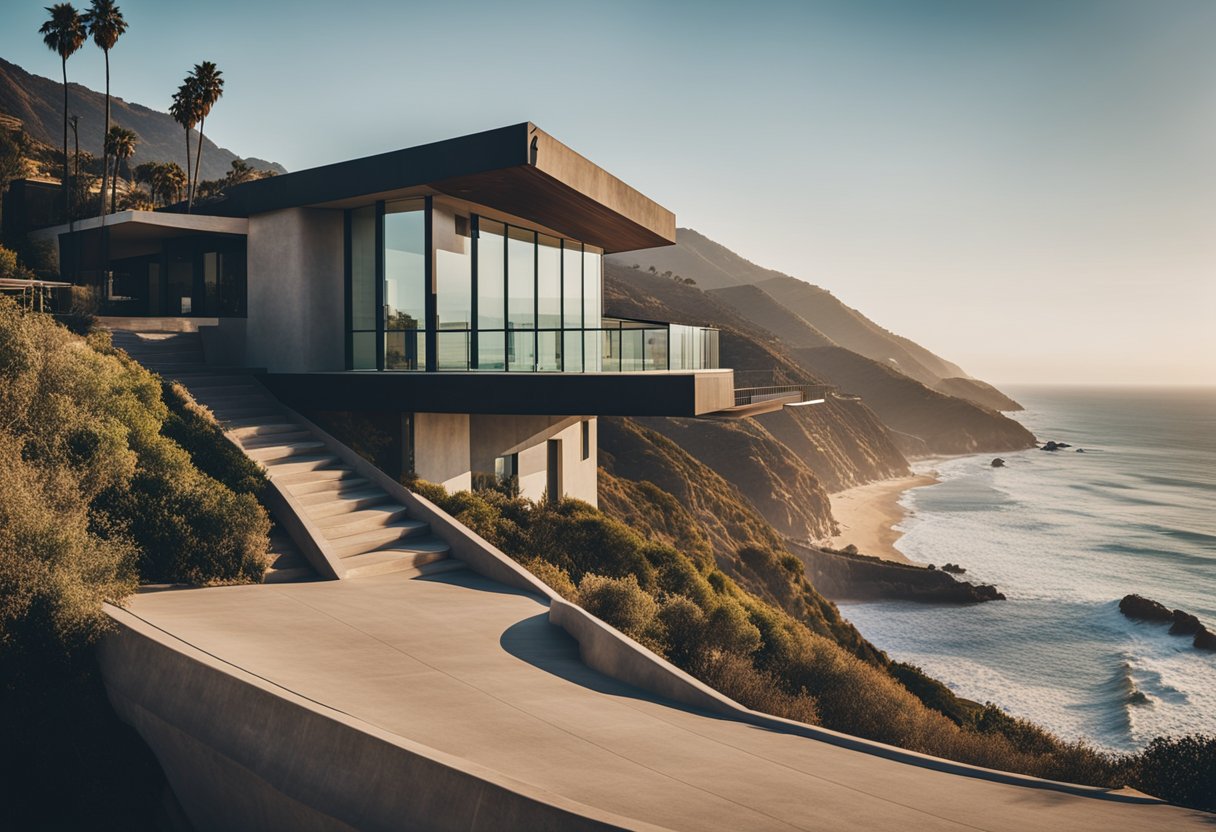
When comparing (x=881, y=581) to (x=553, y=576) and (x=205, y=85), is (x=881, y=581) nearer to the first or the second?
(x=553, y=576)

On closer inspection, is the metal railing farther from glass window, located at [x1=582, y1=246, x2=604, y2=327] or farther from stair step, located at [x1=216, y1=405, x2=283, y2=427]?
stair step, located at [x1=216, y1=405, x2=283, y2=427]

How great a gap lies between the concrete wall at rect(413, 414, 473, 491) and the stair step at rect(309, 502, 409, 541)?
3.18m

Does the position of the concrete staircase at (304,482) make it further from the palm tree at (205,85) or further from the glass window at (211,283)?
the palm tree at (205,85)

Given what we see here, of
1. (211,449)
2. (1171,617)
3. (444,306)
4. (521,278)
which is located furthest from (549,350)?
(1171,617)

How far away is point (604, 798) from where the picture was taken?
5.38m

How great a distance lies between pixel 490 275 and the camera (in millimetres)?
18984

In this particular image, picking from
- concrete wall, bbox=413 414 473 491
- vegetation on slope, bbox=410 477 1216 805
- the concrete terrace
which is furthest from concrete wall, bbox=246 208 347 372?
the concrete terrace

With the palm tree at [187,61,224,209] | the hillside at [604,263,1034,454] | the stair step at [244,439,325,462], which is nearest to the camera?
the stair step at [244,439,325,462]

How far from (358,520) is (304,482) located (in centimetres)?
160

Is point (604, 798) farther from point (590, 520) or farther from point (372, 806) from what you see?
point (590, 520)

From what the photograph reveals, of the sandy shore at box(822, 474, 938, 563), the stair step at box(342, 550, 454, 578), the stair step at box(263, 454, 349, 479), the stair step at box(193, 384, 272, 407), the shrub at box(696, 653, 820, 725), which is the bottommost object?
the sandy shore at box(822, 474, 938, 563)

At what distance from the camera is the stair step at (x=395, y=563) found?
11875mm

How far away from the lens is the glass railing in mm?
16922

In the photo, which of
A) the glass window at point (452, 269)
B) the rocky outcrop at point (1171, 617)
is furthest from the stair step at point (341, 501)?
the rocky outcrop at point (1171, 617)
